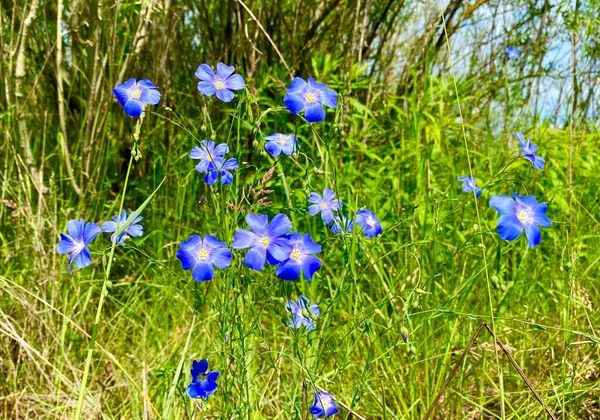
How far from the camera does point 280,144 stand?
1.38 metres

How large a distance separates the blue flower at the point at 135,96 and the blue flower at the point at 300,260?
1.28ft

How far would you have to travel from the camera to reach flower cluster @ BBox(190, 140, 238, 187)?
1.34 metres

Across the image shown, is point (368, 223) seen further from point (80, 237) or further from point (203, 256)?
point (80, 237)

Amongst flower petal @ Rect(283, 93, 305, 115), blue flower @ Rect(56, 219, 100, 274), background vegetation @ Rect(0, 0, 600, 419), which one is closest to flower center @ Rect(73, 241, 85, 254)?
blue flower @ Rect(56, 219, 100, 274)

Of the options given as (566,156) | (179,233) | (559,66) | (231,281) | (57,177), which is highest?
(559,66)

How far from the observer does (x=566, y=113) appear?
3271 millimetres

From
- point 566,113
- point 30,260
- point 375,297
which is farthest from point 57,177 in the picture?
point 566,113

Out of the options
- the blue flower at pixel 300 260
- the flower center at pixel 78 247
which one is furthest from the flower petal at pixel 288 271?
the flower center at pixel 78 247

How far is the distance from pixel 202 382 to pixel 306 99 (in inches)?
Answer: 24.0

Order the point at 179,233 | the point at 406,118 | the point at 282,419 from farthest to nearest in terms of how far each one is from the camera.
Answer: the point at 406,118 → the point at 179,233 → the point at 282,419

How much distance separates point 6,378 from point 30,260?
0.48m

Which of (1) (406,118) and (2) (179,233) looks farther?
(1) (406,118)

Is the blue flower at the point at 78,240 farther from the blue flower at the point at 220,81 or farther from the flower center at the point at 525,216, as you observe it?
the flower center at the point at 525,216

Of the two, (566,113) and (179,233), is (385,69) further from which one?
(179,233)
